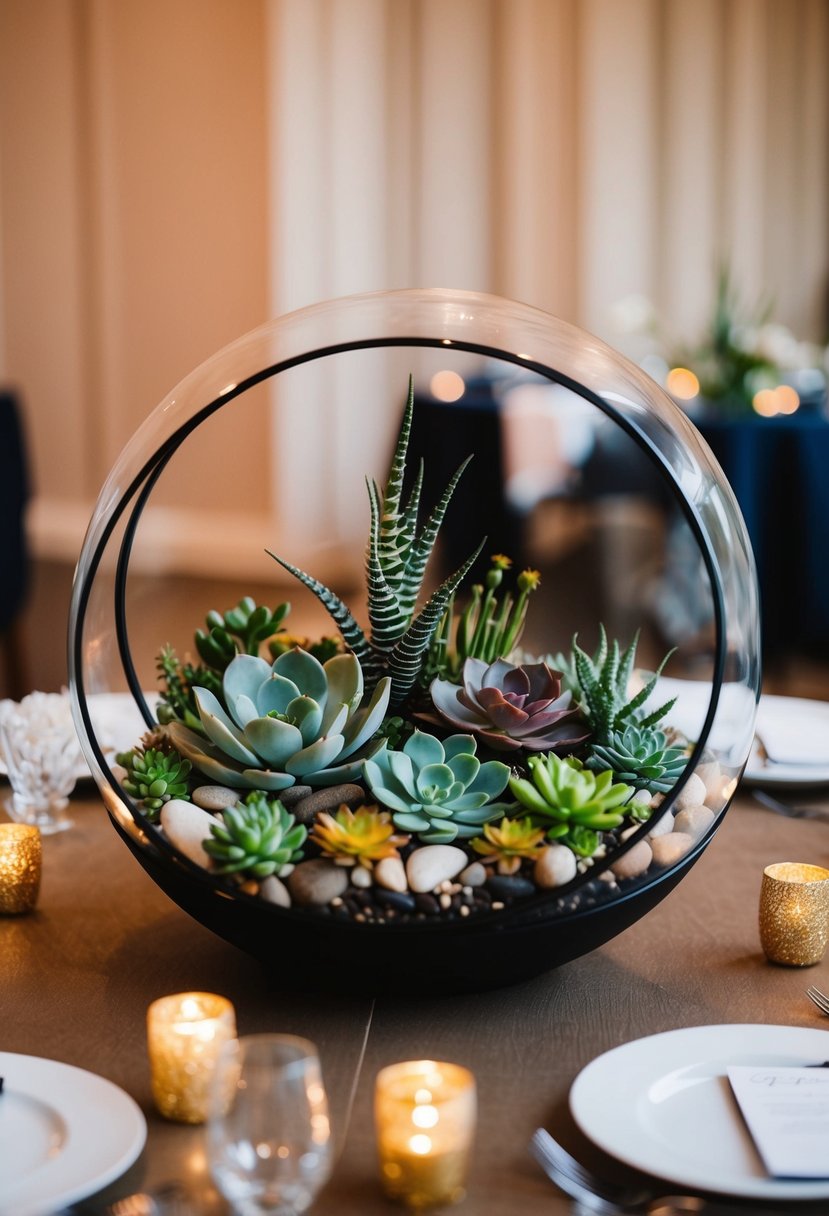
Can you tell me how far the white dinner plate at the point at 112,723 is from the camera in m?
1.00

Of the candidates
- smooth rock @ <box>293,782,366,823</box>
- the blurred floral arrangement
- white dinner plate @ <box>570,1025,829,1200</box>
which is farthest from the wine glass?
the blurred floral arrangement

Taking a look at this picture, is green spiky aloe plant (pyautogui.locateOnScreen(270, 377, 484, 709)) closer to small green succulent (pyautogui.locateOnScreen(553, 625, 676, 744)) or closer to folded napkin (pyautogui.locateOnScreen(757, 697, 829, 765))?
small green succulent (pyautogui.locateOnScreen(553, 625, 676, 744))

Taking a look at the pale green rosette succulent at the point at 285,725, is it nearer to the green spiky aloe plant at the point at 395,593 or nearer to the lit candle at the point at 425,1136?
the green spiky aloe plant at the point at 395,593

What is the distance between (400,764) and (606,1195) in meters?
0.28

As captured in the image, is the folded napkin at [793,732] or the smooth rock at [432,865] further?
the folded napkin at [793,732]

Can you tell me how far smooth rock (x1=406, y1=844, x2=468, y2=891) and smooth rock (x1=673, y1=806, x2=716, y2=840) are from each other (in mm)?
144

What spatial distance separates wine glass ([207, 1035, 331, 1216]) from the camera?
0.49 meters

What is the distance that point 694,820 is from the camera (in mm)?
790

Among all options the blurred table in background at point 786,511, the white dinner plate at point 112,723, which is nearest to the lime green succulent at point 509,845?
the white dinner plate at point 112,723

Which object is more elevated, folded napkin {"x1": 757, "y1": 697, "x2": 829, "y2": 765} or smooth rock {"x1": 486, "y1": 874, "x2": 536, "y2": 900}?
smooth rock {"x1": 486, "y1": 874, "x2": 536, "y2": 900}

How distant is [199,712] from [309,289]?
4305mm

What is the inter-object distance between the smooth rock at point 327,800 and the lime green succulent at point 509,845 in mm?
84

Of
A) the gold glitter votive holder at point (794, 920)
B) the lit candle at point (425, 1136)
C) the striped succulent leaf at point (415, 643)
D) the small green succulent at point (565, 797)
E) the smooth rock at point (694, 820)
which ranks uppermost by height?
the striped succulent leaf at point (415, 643)

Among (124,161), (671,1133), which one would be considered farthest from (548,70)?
(671,1133)
